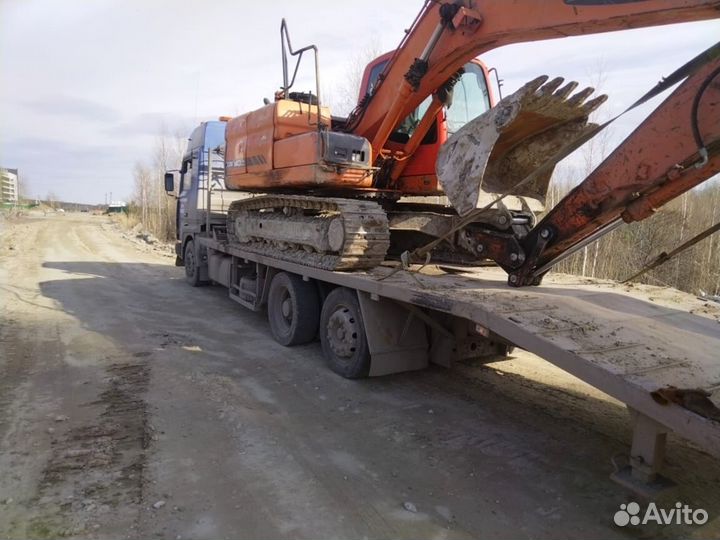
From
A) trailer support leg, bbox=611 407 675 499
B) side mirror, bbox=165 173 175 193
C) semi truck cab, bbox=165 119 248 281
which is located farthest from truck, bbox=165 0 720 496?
side mirror, bbox=165 173 175 193

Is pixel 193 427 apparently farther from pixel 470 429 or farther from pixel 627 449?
pixel 627 449

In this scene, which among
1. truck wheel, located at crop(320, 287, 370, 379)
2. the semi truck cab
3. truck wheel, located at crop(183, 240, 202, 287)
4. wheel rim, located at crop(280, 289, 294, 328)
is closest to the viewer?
truck wheel, located at crop(320, 287, 370, 379)

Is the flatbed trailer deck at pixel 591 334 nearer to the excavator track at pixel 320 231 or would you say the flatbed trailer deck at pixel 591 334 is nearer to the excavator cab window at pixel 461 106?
the excavator track at pixel 320 231

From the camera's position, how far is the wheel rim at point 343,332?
211 inches

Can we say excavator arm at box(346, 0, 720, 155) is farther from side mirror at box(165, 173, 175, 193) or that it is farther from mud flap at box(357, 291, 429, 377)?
side mirror at box(165, 173, 175, 193)

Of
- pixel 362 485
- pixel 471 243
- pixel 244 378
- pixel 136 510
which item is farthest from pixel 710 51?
pixel 244 378

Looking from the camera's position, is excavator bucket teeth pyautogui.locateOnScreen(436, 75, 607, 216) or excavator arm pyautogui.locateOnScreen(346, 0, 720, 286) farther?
excavator bucket teeth pyautogui.locateOnScreen(436, 75, 607, 216)

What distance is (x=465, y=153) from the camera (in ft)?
15.2

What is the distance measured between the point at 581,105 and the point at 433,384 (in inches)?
124

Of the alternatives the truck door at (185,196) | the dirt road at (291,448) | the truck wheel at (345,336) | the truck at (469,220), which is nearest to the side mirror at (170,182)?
the truck door at (185,196)

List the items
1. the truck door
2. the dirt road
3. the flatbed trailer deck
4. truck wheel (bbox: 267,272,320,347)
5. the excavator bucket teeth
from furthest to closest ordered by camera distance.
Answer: the truck door, truck wheel (bbox: 267,272,320,347), the excavator bucket teeth, the dirt road, the flatbed trailer deck

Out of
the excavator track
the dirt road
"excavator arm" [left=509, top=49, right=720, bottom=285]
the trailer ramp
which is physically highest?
"excavator arm" [left=509, top=49, right=720, bottom=285]

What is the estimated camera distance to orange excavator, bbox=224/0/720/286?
11.2 feet

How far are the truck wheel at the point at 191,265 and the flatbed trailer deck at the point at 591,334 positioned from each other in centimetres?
625
